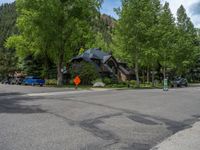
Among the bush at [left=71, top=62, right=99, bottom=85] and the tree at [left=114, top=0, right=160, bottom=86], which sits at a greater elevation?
the tree at [left=114, top=0, right=160, bottom=86]

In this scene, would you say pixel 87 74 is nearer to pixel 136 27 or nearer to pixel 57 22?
pixel 136 27

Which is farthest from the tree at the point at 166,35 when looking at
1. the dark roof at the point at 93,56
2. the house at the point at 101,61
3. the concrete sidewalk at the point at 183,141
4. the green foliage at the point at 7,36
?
the concrete sidewalk at the point at 183,141

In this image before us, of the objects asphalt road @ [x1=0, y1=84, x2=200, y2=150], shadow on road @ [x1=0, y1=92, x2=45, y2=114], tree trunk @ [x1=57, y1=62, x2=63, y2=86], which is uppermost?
tree trunk @ [x1=57, y1=62, x2=63, y2=86]

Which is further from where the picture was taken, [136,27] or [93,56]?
[93,56]

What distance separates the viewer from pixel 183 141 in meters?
8.95

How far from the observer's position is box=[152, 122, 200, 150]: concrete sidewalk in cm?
819

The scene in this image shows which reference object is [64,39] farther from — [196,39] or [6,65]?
[196,39]

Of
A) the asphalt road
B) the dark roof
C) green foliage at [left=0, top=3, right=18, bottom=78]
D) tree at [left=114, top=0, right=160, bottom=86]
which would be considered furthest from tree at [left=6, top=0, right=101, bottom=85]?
green foliage at [left=0, top=3, right=18, bottom=78]

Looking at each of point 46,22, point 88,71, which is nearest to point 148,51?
point 88,71

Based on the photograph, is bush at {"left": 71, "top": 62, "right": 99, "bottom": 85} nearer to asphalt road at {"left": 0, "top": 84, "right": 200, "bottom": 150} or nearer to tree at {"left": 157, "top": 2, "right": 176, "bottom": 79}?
tree at {"left": 157, "top": 2, "right": 176, "bottom": 79}

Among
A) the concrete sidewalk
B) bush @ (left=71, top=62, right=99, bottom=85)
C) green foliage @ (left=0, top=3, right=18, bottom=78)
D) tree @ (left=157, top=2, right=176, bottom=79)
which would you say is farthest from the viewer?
green foliage @ (left=0, top=3, right=18, bottom=78)

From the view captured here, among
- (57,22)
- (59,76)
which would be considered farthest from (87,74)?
(57,22)

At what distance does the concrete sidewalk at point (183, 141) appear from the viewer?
819 centimetres

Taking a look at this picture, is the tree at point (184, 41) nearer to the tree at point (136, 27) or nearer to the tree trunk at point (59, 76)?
the tree at point (136, 27)
